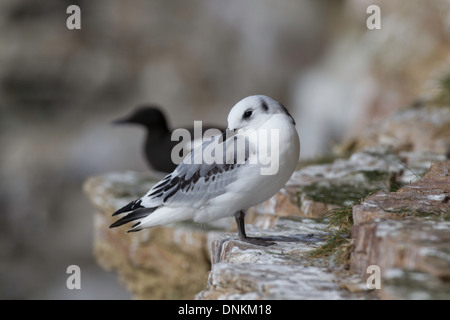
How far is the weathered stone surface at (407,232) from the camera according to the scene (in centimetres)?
312

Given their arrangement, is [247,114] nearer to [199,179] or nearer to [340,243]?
[199,179]

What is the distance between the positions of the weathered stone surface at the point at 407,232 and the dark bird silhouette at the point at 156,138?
4608 mm

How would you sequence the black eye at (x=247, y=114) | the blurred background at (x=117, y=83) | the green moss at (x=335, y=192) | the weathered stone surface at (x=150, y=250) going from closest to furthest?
the black eye at (x=247, y=114) < the green moss at (x=335, y=192) < the weathered stone surface at (x=150, y=250) < the blurred background at (x=117, y=83)

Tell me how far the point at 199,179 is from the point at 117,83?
1386 cm

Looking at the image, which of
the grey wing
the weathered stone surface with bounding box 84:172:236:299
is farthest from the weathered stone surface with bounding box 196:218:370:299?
the weathered stone surface with bounding box 84:172:236:299

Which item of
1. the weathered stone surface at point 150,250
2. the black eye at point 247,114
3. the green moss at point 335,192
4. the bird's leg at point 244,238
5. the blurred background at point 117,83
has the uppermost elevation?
the blurred background at point 117,83

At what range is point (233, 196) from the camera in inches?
183

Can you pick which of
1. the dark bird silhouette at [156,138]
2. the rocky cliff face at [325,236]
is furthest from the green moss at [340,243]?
the dark bird silhouette at [156,138]

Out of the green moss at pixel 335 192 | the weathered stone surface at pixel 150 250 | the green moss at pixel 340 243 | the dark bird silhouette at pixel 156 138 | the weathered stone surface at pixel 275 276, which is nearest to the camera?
the weathered stone surface at pixel 275 276

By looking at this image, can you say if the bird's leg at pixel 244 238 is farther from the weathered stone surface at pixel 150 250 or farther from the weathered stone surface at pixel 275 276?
the weathered stone surface at pixel 150 250

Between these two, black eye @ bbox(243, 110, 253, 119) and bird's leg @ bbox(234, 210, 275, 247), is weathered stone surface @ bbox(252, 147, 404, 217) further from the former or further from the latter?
black eye @ bbox(243, 110, 253, 119)

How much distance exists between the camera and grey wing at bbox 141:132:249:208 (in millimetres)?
4695

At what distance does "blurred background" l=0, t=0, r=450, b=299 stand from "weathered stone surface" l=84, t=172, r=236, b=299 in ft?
18.1
